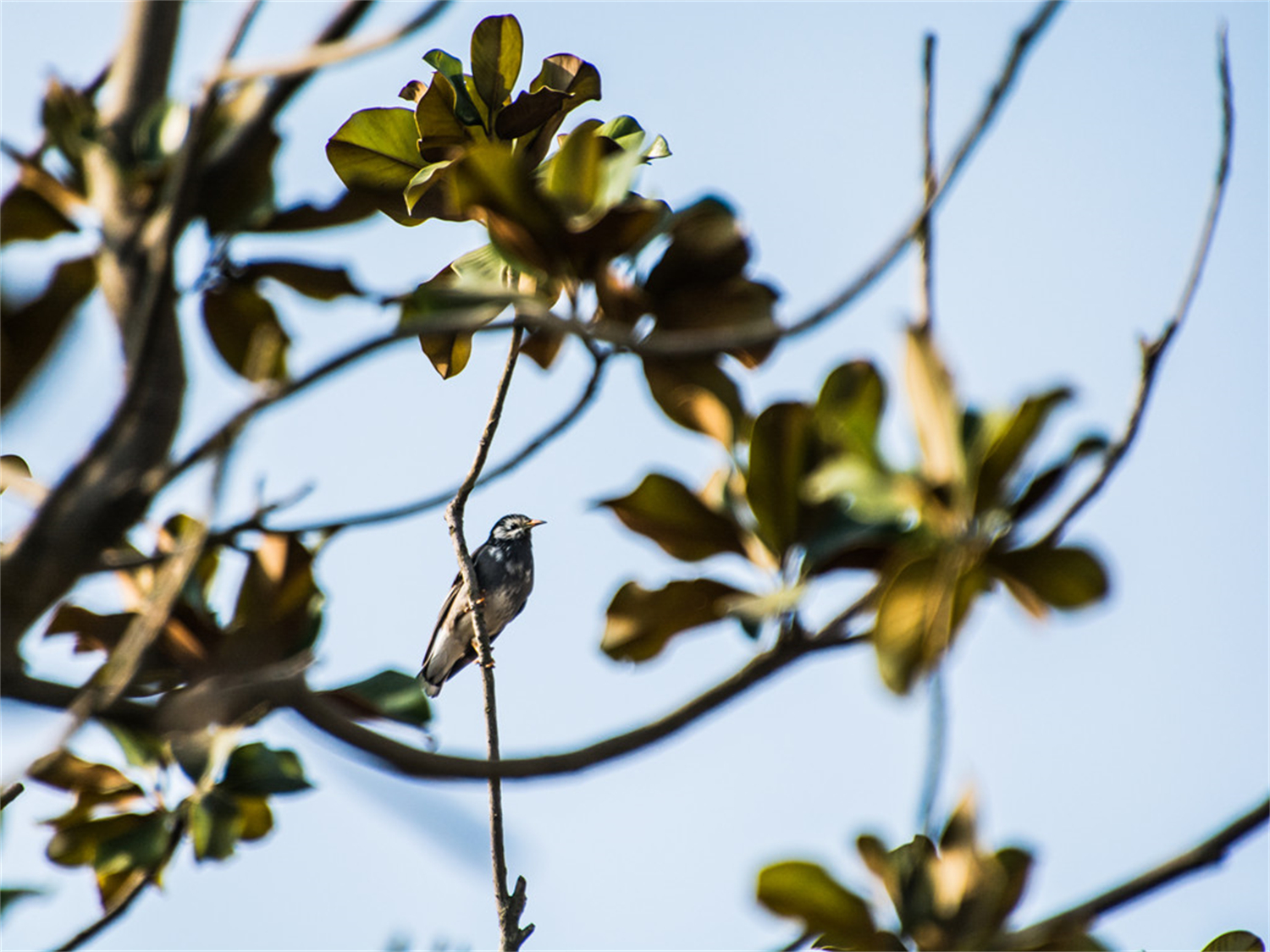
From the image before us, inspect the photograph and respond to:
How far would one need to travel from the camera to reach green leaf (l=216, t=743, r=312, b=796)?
2.02 meters

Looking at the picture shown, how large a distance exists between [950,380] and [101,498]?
37.2 inches

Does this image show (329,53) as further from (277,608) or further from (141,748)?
(141,748)

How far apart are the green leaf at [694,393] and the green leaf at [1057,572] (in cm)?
40

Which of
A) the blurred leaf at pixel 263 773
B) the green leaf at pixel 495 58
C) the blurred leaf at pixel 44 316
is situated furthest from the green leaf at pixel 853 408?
the green leaf at pixel 495 58

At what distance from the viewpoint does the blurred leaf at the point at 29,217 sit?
162 centimetres

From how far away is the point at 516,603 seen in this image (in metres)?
7.52

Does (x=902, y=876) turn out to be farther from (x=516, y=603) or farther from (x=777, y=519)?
(x=516, y=603)

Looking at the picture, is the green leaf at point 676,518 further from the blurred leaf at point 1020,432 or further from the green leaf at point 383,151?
the green leaf at point 383,151

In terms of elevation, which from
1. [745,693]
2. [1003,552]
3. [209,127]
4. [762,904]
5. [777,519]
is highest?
[209,127]

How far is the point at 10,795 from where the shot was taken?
6.36 feet

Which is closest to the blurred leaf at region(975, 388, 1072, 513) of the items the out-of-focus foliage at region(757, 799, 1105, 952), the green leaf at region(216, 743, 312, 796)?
the out-of-focus foliage at region(757, 799, 1105, 952)

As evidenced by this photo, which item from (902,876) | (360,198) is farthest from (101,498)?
(902,876)

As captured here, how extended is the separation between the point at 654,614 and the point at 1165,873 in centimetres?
69

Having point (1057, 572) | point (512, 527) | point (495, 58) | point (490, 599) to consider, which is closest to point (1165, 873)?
point (1057, 572)
